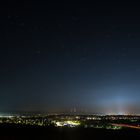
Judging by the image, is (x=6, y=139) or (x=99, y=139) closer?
(x=6, y=139)

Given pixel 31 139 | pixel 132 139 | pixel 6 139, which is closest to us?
pixel 6 139

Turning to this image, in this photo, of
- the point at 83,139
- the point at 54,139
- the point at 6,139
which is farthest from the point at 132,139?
the point at 6,139

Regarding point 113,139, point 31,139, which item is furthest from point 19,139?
point 113,139

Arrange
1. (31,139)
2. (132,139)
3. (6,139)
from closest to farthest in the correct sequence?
(6,139) < (31,139) < (132,139)

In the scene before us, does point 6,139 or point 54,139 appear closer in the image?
point 6,139

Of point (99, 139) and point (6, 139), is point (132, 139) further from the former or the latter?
point (6, 139)

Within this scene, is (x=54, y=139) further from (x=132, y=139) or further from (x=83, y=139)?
(x=132, y=139)

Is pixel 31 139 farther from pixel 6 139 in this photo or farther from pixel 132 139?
pixel 132 139
